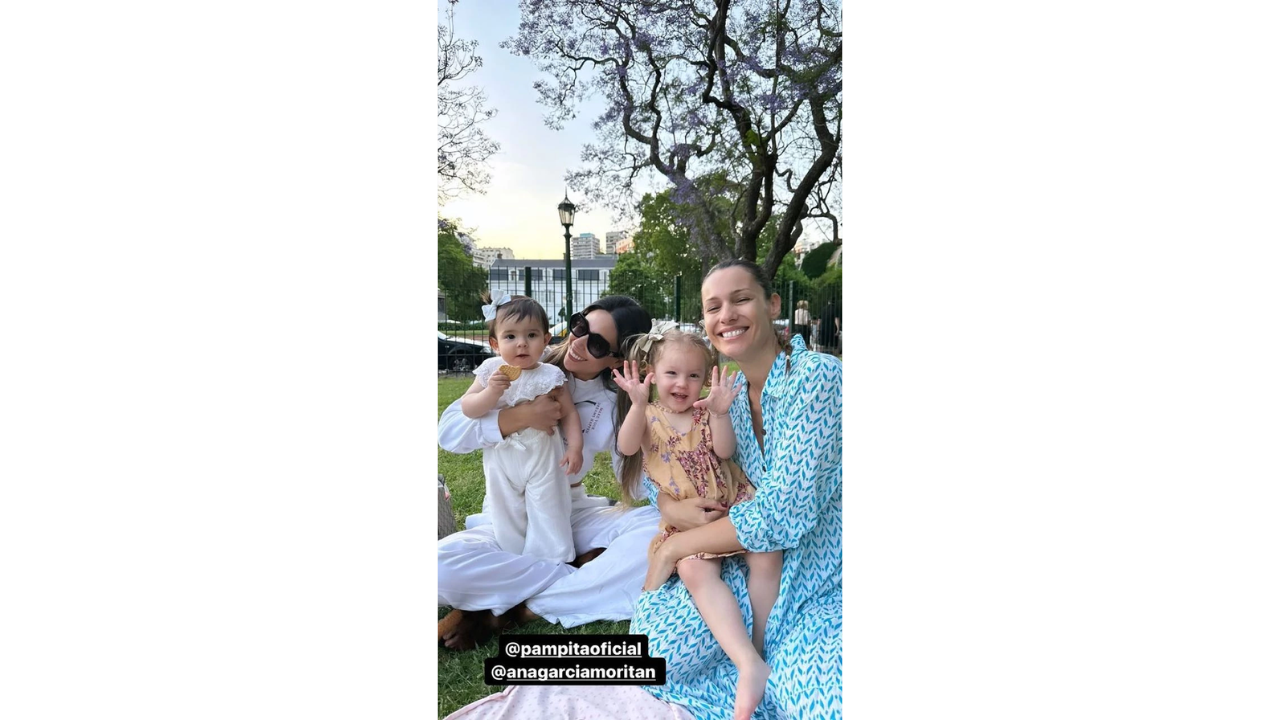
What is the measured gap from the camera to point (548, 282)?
2.46 metres

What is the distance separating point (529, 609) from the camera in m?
2.52

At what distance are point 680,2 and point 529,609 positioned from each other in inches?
81.4

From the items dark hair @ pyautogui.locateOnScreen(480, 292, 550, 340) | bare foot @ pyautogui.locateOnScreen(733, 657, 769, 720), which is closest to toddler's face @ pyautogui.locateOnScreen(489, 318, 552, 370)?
dark hair @ pyautogui.locateOnScreen(480, 292, 550, 340)

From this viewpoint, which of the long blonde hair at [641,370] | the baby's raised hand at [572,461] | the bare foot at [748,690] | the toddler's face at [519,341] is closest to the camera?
the bare foot at [748,690]

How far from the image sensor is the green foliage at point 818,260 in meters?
2.30

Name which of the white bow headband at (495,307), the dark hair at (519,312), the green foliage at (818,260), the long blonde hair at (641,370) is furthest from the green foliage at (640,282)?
the green foliage at (818,260)

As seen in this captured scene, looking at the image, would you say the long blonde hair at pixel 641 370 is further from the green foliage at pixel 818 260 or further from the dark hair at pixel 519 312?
the green foliage at pixel 818 260

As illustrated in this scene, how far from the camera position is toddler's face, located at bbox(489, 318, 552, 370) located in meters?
2.41

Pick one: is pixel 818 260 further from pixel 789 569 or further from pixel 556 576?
pixel 556 576

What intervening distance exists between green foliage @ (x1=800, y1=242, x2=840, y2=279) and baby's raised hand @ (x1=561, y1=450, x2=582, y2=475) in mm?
965

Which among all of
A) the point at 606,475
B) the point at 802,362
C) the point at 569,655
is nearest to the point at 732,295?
the point at 802,362

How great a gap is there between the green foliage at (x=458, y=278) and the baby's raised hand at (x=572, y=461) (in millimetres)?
550

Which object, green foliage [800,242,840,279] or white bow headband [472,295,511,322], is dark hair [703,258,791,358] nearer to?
green foliage [800,242,840,279]

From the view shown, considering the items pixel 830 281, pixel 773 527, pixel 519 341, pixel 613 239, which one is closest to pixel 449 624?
pixel 519 341
